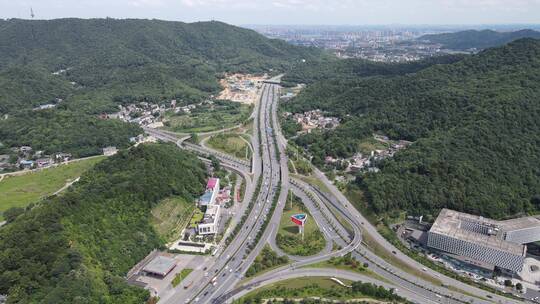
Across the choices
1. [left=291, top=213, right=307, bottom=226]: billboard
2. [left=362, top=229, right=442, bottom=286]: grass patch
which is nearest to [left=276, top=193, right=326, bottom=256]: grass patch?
[left=291, top=213, right=307, bottom=226]: billboard

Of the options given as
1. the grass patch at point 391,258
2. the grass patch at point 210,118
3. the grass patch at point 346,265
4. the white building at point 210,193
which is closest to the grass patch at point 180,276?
the grass patch at point 346,265

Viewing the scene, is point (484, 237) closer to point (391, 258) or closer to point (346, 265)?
point (391, 258)

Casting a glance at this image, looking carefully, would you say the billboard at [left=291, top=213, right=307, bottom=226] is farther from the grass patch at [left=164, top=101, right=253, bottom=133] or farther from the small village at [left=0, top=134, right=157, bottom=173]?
the grass patch at [left=164, top=101, right=253, bottom=133]

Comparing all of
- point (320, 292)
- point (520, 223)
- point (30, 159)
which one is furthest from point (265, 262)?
point (30, 159)

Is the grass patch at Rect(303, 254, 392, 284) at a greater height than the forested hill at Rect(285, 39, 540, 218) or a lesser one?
lesser

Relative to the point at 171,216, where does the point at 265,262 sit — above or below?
below
